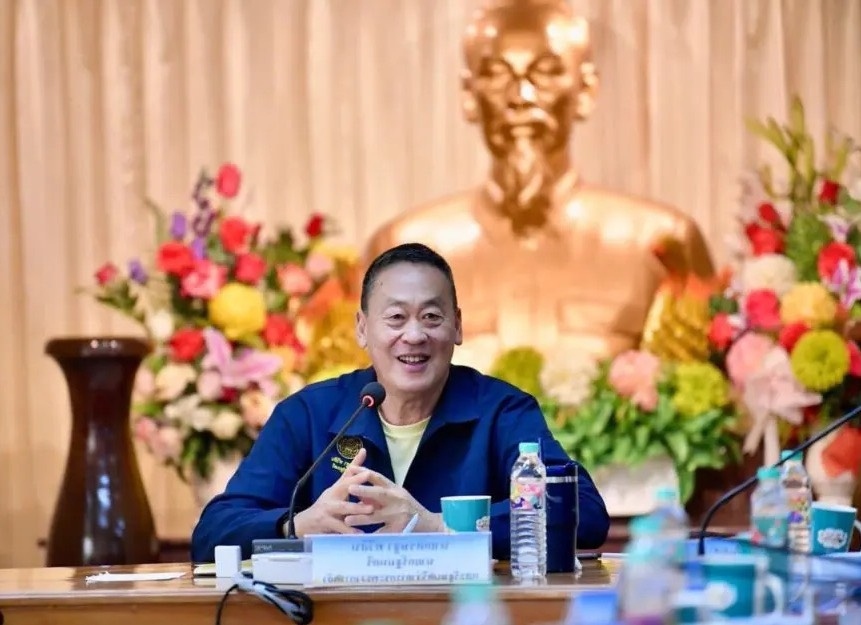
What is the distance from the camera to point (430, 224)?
3760 millimetres

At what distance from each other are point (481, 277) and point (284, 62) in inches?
32.8

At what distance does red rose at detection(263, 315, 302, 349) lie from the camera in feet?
11.2

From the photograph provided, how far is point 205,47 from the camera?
13.5 ft

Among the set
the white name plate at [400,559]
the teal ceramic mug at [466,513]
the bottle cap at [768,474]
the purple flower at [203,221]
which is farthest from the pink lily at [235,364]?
the bottle cap at [768,474]

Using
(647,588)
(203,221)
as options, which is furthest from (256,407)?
(647,588)

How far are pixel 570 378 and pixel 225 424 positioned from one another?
71 cm

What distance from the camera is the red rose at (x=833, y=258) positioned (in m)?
3.17

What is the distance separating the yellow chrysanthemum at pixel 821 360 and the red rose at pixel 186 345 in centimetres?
119

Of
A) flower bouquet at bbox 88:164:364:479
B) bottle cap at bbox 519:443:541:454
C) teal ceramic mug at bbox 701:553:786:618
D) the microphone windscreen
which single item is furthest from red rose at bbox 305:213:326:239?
teal ceramic mug at bbox 701:553:786:618

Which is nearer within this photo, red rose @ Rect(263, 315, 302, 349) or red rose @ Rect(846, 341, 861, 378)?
Result: red rose @ Rect(846, 341, 861, 378)

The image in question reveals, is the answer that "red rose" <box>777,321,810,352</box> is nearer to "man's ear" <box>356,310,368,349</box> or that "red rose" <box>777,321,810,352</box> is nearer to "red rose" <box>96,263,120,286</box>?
"man's ear" <box>356,310,368,349</box>

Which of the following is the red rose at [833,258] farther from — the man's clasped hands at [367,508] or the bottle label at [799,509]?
the man's clasped hands at [367,508]

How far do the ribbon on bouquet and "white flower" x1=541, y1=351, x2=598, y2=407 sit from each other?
319mm

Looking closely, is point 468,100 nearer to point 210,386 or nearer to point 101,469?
point 210,386
